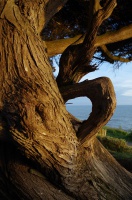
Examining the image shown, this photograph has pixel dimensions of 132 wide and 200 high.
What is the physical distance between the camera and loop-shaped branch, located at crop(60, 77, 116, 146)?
7.00ft

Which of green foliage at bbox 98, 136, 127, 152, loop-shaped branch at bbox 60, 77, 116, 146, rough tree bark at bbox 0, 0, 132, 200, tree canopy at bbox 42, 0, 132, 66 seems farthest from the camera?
green foliage at bbox 98, 136, 127, 152

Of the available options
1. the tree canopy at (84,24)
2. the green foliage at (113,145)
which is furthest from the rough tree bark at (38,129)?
the green foliage at (113,145)

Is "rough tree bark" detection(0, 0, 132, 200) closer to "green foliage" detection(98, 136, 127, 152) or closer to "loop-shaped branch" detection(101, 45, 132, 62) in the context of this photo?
"loop-shaped branch" detection(101, 45, 132, 62)

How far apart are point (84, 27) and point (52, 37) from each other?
0.61m

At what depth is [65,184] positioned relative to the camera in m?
2.19

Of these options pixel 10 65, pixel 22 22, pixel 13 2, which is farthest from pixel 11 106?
pixel 13 2

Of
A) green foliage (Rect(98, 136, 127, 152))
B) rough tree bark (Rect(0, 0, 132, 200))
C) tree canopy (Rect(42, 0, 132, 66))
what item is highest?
tree canopy (Rect(42, 0, 132, 66))

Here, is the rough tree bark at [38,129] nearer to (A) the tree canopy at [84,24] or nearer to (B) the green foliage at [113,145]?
(A) the tree canopy at [84,24]

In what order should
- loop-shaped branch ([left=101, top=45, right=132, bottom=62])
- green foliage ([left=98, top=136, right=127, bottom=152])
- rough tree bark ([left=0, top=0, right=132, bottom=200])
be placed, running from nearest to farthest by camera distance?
rough tree bark ([left=0, top=0, right=132, bottom=200]) < loop-shaped branch ([left=101, top=45, right=132, bottom=62]) < green foliage ([left=98, top=136, right=127, bottom=152])

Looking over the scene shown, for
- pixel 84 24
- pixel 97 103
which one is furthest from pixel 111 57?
pixel 97 103

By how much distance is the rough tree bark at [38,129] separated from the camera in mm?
1944

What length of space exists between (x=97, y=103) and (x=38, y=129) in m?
0.52

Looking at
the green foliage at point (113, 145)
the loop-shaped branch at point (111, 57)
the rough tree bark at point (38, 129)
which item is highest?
the loop-shaped branch at point (111, 57)

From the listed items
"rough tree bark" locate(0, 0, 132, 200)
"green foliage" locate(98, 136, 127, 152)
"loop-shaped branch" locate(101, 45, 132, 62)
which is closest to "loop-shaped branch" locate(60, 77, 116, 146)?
"rough tree bark" locate(0, 0, 132, 200)
